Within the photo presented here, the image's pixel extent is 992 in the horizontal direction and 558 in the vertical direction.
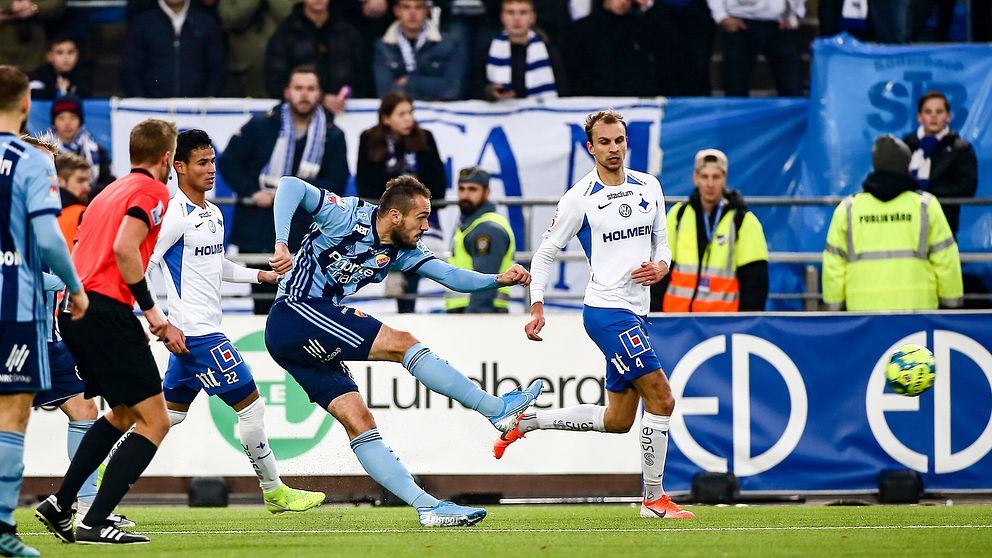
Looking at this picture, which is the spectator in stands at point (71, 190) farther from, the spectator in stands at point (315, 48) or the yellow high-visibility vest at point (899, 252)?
the yellow high-visibility vest at point (899, 252)

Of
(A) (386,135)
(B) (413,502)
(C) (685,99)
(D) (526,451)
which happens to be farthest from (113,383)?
(C) (685,99)

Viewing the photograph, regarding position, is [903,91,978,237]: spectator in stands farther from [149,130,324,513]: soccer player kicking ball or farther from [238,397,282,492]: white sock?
[238,397,282,492]: white sock

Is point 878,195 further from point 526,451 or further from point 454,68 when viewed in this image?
point 454,68

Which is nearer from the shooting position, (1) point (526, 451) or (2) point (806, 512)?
(2) point (806, 512)

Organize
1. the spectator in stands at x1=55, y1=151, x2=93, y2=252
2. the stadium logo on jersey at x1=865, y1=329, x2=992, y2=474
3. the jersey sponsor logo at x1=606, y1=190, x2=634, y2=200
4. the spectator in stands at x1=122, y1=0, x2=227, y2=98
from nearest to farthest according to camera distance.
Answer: the jersey sponsor logo at x1=606, y1=190, x2=634, y2=200, the spectator in stands at x1=55, y1=151, x2=93, y2=252, the stadium logo on jersey at x1=865, y1=329, x2=992, y2=474, the spectator in stands at x1=122, y1=0, x2=227, y2=98

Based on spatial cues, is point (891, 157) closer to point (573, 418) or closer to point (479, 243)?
point (479, 243)

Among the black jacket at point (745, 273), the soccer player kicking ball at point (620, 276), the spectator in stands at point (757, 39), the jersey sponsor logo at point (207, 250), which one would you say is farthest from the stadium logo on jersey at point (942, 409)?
the jersey sponsor logo at point (207, 250)

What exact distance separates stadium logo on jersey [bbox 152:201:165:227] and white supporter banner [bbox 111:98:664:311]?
6318 mm

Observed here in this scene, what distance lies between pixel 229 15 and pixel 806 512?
797cm

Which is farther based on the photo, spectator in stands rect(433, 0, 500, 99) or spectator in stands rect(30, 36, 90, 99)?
spectator in stands rect(433, 0, 500, 99)

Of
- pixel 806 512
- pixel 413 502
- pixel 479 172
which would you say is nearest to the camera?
pixel 413 502

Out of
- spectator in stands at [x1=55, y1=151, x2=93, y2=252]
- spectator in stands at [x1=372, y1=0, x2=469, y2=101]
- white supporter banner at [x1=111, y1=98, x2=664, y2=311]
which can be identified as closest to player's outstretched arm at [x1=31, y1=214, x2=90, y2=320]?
spectator in stands at [x1=55, y1=151, x2=93, y2=252]

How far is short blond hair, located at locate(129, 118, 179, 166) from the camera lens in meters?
8.55

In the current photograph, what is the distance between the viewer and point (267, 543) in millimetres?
8617
